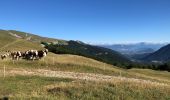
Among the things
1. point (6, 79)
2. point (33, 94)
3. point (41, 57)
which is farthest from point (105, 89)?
point (41, 57)

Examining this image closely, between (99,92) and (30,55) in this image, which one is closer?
(99,92)

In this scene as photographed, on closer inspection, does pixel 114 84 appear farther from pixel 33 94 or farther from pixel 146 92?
pixel 33 94

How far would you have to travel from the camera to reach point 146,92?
98.5 ft

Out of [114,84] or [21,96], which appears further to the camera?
[114,84]

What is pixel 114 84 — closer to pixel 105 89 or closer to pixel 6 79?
pixel 105 89

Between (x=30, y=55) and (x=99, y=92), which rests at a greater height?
(x=30, y=55)

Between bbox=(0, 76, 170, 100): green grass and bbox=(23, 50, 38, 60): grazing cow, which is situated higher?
bbox=(23, 50, 38, 60): grazing cow

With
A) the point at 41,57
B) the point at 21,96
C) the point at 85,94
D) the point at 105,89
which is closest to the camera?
the point at 21,96

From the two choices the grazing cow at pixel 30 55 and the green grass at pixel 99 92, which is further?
the grazing cow at pixel 30 55

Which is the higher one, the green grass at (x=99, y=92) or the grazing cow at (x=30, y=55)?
the grazing cow at (x=30, y=55)

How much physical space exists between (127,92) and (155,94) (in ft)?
7.72

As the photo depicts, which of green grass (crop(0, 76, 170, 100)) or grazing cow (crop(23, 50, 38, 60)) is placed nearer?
green grass (crop(0, 76, 170, 100))

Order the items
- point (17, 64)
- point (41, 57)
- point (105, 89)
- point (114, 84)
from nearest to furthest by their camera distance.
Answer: point (105, 89)
point (114, 84)
point (17, 64)
point (41, 57)

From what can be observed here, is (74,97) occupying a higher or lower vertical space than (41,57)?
lower
